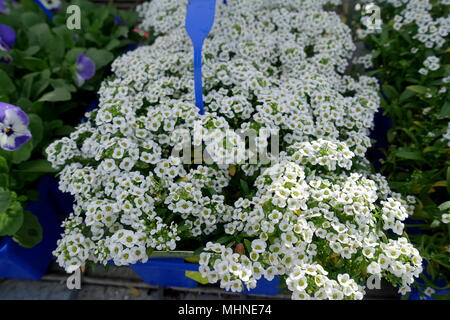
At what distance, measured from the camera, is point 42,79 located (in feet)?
6.37

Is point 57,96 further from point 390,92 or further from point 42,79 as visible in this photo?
point 390,92

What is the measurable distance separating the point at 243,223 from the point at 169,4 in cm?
147

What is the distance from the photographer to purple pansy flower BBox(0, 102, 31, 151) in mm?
1451

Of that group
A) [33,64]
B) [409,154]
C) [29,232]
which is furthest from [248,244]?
[33,64]

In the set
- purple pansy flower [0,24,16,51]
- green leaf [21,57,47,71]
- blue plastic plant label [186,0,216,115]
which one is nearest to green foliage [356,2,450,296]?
blue plastic plant label [186,0,216,115]

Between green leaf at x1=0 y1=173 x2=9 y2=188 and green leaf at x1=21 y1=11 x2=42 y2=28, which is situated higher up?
green leaf at x1=21 y1=11 x2=42 y2=28

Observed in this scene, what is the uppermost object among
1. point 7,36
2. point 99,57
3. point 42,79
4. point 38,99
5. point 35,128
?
point 7,36

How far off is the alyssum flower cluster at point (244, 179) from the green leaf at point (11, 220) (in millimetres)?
247

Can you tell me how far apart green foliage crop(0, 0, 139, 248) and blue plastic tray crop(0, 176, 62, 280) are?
0.05 m

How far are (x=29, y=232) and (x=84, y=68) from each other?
2.93ft

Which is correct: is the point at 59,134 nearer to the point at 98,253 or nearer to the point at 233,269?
the point at 98,253

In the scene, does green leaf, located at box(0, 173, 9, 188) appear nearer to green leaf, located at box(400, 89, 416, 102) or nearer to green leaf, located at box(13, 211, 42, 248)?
green leaf, located at box(13, 211, 42, 248)

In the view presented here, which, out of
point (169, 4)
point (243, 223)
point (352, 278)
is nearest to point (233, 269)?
point (243, 223)

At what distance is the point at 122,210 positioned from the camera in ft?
4.24
